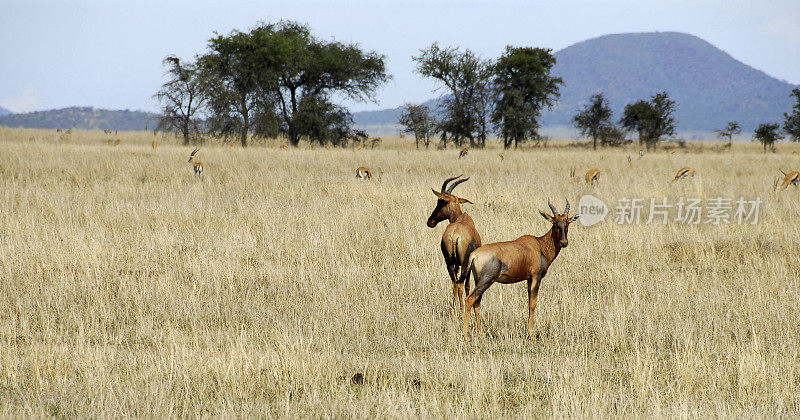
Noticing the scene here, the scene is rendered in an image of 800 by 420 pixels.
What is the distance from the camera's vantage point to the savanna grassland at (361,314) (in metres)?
4.04

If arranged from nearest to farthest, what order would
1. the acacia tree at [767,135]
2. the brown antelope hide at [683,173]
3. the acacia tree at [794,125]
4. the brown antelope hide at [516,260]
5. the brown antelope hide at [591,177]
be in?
the brown antelope hide at [516,260]
the brown antelope hide at [591,177]
the brown antelope hide at [683,173]
the acacia tree at [794,125]
the acacia tree at [767,135]

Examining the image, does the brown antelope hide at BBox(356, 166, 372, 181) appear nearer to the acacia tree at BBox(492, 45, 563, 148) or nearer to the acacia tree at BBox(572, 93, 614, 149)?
the acacia tree at BBox(492, 45, 563, 148)

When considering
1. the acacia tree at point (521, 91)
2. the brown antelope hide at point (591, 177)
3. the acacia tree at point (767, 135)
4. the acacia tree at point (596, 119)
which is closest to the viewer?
the brown antelope hide at point (591, 177)

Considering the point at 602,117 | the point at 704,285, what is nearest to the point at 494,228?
the point at 704,285

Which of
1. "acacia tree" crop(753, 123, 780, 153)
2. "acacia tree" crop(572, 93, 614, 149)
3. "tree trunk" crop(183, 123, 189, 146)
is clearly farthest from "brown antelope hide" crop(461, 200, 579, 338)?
"acacia tree" crop(572, 93, 614, 149)

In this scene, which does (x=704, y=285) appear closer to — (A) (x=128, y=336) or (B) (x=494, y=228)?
(B) (x=494, y=228)

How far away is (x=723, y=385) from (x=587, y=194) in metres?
10.3

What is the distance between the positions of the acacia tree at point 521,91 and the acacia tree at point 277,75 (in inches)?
398

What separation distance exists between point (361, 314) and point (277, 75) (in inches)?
1357

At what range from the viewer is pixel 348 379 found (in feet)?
14.2

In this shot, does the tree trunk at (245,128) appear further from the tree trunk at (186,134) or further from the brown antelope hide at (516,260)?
the brown antelope hide at (516,260)

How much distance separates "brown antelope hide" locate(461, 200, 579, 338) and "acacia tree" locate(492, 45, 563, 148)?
39.0 metres

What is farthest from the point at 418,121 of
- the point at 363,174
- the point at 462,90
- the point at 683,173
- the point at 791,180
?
the point at 791,180

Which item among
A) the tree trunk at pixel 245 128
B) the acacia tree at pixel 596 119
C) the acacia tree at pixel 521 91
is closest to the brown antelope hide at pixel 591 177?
the tree trunk at pixel 245 128
